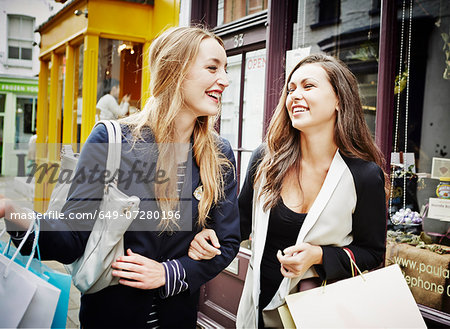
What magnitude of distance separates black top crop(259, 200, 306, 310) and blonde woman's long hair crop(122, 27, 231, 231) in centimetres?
35

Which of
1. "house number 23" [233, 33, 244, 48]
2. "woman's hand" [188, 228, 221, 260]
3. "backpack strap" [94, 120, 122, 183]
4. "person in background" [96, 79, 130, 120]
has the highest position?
"house number 23" [233, 33, 244, 48]

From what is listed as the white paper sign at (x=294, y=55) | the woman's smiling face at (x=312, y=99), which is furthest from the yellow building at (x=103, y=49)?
the woman's smiling face at (x=312, y=99)

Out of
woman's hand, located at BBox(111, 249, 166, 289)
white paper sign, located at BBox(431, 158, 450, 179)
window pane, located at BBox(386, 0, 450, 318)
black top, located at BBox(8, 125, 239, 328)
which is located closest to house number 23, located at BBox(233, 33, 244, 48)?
window pane, located at BBox(386, 0, 450, 318)

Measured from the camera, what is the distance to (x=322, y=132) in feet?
6.35

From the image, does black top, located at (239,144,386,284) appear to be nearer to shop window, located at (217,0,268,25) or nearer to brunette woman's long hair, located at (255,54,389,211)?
brunette woman's long hair, located at (255,54,389,211)

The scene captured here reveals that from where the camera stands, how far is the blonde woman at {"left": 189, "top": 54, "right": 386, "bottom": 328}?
1.78 metres

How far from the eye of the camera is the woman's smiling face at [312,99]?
6.10 ft

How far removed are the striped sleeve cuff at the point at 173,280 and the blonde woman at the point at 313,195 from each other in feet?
0.56

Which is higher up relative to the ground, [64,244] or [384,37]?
[384,37]

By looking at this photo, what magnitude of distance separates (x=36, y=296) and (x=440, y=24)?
3110mm

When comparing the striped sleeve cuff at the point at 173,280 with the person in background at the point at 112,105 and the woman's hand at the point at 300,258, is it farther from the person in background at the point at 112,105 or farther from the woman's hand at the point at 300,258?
the person in background at the point at 112,105

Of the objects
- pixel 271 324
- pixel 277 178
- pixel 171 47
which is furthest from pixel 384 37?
pixel 271 324

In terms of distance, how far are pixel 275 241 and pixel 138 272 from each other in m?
0.73

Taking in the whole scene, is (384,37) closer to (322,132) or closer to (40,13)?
(322,132)
